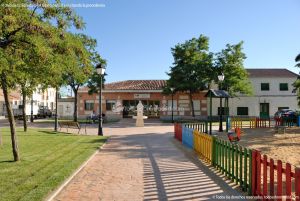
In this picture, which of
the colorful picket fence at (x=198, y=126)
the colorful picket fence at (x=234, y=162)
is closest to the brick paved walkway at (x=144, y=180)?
the colorful picket fence at (x=234, y=162)

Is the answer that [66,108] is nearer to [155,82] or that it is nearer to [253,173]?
[155,82]

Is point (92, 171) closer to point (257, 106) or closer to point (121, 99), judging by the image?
point (121, 99)

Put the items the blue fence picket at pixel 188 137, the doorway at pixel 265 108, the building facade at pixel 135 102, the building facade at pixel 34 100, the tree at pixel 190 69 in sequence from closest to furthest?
the blue fence picket at pixel 188 137 < the tree at pixel 190 69 < the building facade at pixel 135 102 < the doorway at pixel 265 108 < the building facade at pixel 34 100

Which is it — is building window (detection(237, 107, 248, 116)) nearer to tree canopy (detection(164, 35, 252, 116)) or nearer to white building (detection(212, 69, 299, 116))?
white building (detection(212, 69, 299, 116))

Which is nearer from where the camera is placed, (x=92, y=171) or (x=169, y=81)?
(x=92, y=171)

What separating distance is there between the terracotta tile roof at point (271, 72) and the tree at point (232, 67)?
8858 mm

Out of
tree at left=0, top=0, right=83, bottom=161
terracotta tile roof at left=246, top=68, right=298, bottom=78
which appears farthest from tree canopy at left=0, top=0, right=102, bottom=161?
terracotta tile roof at left=246, top=68, right=298, bottom=78

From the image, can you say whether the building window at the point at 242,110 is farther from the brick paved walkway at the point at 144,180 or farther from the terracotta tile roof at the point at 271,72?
the brick paved walkway at the point at 144,180

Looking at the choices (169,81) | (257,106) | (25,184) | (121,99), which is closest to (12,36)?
(25,184)

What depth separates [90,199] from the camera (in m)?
6.95

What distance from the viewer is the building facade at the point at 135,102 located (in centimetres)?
4731

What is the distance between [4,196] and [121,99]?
41298 mm

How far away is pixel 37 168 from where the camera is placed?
9.77 meters

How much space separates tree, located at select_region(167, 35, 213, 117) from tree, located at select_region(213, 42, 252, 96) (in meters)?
1.19
